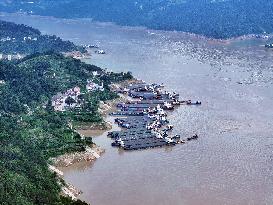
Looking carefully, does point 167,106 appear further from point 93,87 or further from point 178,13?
point 178,13

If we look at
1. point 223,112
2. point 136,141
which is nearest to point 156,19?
point 223,112

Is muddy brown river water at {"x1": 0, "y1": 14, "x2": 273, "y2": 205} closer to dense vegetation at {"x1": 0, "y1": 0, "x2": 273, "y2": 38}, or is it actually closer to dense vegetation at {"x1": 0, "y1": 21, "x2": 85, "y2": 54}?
dense vegetation at {"x1": 0, "y1": 21, "x2": 85, "y2": 54}

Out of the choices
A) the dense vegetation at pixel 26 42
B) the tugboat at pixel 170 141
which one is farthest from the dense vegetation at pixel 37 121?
the dense vegetation at pixel 26 42

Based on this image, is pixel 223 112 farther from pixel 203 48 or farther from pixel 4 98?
pixel 203 48

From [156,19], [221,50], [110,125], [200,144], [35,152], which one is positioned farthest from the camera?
[156,19]

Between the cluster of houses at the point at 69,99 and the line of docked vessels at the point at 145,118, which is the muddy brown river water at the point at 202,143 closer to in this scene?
the line of docked vessels at the point at 145,118

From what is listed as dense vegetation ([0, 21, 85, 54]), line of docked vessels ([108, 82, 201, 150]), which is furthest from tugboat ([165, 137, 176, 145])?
dense vegetation ([0, 21, 85, 54])
